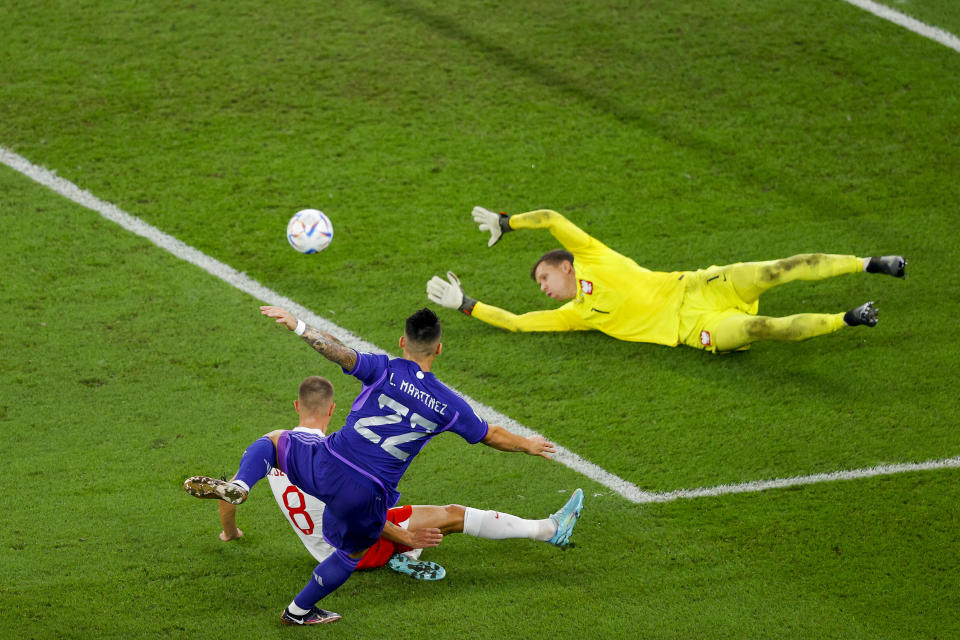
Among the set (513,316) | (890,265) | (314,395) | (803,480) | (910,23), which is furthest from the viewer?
(910,23)

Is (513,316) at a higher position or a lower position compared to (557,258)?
lower

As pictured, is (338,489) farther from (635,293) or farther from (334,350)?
(635,293)

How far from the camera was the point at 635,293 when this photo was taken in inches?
304

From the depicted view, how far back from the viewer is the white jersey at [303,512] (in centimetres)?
573

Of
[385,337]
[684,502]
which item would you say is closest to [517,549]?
[684,502]

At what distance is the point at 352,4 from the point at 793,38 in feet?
16.2

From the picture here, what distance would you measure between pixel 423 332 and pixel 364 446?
66 centimetres

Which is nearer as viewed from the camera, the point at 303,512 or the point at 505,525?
the point at 303,512

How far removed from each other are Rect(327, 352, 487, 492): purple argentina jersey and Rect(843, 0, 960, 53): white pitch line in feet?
28.5

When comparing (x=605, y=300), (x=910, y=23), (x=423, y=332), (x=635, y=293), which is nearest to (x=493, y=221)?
(x=605, y=300)

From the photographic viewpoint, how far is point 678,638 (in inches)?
211

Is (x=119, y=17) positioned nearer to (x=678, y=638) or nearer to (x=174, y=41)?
(x=174, y=41)

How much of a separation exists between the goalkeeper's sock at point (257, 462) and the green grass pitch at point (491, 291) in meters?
0.82

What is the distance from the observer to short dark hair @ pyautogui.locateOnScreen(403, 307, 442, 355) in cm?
541
